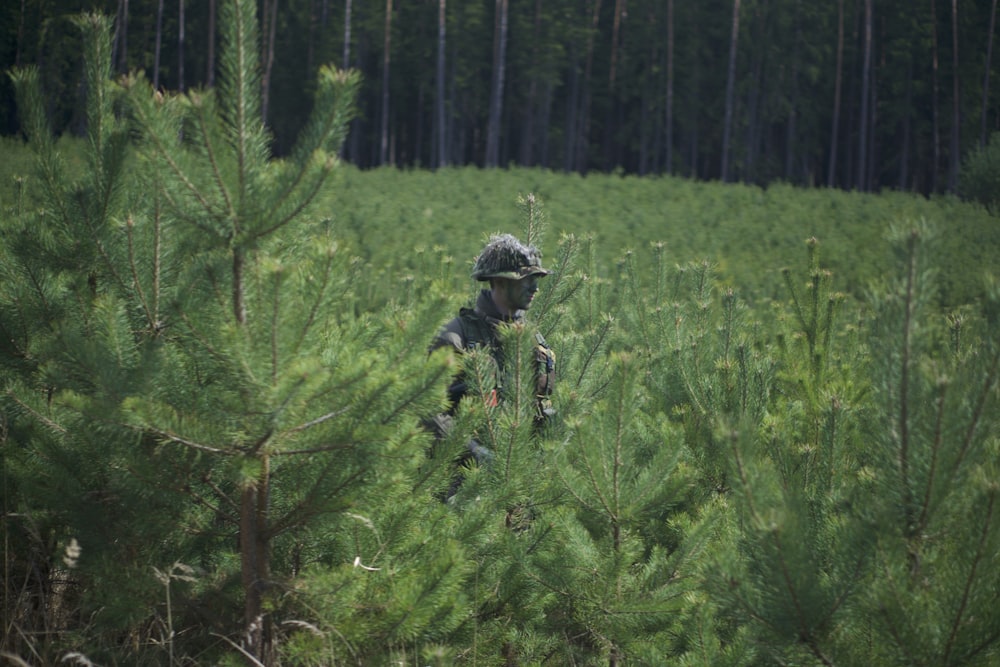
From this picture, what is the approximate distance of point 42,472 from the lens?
282cm

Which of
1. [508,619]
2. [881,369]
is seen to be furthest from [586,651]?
[881,369]

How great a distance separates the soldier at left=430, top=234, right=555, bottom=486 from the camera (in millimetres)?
3756

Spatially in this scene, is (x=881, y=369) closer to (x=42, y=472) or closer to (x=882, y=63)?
(x=42, y=472)

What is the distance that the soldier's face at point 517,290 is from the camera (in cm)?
379

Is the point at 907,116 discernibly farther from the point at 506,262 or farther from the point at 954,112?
the point at 506,262

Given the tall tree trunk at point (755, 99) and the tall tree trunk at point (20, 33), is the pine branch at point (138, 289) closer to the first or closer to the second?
the tall tree trunk at point (20, 33)

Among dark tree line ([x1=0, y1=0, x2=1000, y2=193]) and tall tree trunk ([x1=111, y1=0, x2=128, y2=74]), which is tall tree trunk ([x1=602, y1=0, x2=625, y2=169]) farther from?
tall tree trunk ([x1=111, y1=0, x2=128, y2=74])

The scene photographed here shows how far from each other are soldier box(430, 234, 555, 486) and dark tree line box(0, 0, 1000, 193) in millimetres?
34959

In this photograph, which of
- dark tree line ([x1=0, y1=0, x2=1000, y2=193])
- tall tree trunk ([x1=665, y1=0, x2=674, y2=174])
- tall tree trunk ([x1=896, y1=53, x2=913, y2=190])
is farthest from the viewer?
tall tree trunk ([x1=665, y1=0, x2=674, y2=174])

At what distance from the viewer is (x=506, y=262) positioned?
3.76 metres

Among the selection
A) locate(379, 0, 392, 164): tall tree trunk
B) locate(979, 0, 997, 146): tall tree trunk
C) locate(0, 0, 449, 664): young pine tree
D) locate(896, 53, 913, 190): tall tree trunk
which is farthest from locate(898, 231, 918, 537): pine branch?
locate(896, 53, 913, 190): tall tree trunk

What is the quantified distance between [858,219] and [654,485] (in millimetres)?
20746

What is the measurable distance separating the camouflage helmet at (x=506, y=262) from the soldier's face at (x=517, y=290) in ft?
0.14

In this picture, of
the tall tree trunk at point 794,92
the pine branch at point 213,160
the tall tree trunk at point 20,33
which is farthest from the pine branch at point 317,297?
the tall tree trunk at point 794,92
